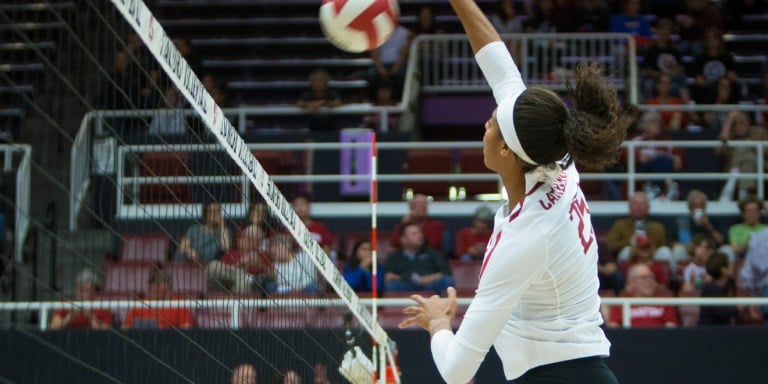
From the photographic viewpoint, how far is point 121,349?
785 centimetres

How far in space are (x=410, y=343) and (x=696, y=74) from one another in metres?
6.26

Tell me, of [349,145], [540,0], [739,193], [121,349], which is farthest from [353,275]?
[540,0]

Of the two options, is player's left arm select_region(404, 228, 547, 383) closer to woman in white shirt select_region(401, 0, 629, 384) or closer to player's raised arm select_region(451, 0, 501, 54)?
woman in white shirt select_region(401, 0, 629, 384)

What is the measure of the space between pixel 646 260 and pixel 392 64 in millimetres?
4562

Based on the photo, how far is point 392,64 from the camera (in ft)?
43.5

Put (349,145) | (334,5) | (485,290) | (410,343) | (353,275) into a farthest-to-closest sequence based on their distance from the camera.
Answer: (349,145) < (353,275) < (410,343) < (334,5) < (485,290)

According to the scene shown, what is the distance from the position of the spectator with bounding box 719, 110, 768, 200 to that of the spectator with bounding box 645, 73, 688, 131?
626 mm

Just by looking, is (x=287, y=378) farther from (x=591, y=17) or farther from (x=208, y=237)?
(x=591, y=17)

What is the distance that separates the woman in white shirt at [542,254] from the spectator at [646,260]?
647 cm

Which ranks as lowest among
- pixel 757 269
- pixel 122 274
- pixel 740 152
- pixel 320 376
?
pixel 320 376

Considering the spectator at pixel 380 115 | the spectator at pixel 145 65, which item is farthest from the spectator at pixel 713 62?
the spectator at pixel 145 65

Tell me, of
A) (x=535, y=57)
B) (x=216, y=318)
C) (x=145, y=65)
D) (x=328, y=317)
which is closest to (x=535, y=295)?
(x=145, y=65)

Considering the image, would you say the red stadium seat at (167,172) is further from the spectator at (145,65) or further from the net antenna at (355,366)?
the net antenna at (355,366)

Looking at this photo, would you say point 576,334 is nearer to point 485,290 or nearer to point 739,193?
point 485,290
